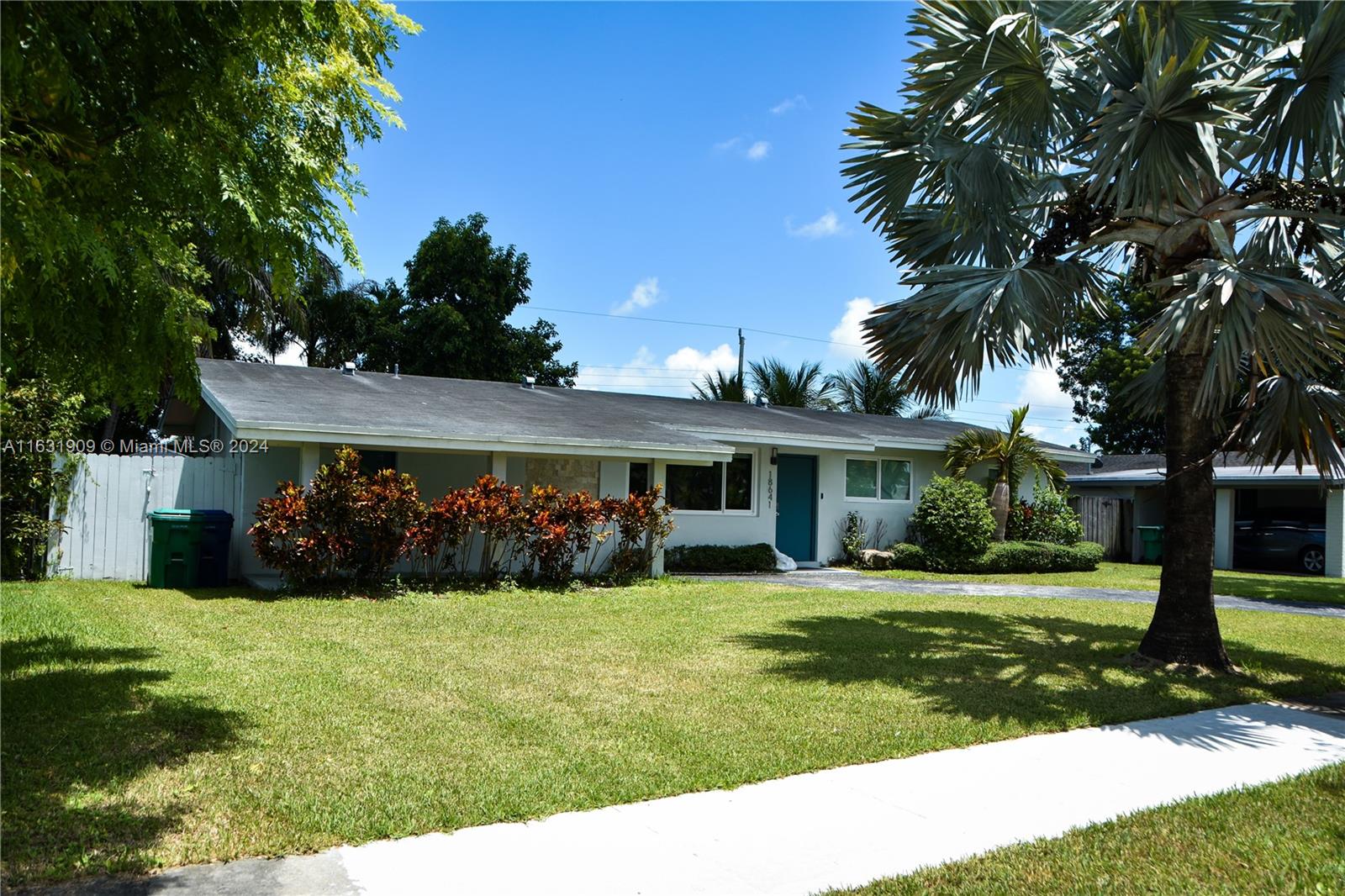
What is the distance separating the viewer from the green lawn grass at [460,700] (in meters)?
4.55

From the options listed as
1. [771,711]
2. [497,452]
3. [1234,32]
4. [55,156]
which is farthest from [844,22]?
[55,156]

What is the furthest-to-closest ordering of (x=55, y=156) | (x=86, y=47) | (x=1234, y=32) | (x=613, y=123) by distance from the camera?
1. (x=613, y=123)
2. (x=1234, y=32)
3. (x=55, y=156)
4. (x=86, y=47)

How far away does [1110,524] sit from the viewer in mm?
26016

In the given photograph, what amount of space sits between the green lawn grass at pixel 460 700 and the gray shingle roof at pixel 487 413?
8.56ft

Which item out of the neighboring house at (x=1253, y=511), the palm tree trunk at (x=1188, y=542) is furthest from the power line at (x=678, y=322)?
the palm tree trunk at (x=1188, y=542)

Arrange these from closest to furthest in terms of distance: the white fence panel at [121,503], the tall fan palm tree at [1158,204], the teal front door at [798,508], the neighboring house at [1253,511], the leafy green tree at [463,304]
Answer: the tall fan palm tree at [1158,204] < the white fence panel at [121,503] < the teal front door at [798,508] < the neighboring house at [1253,511] < the leafy green tree at [463,304]

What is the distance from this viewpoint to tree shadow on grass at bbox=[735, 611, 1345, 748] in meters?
7.35

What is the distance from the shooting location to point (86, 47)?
3572 mm

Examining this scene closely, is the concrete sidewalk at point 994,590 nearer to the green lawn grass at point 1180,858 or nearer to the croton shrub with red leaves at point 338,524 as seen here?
the croton shrub with red leaves at point 338,524

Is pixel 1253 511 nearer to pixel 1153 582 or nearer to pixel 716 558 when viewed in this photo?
pixel 1153 582

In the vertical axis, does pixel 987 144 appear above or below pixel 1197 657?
→ above

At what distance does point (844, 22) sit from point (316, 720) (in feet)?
32.7

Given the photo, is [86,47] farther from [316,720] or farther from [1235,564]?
[1235,564]

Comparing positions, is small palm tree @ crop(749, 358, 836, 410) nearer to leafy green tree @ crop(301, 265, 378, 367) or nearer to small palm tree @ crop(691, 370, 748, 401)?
small palm tree @ crop(691, 370, 748, 401)
